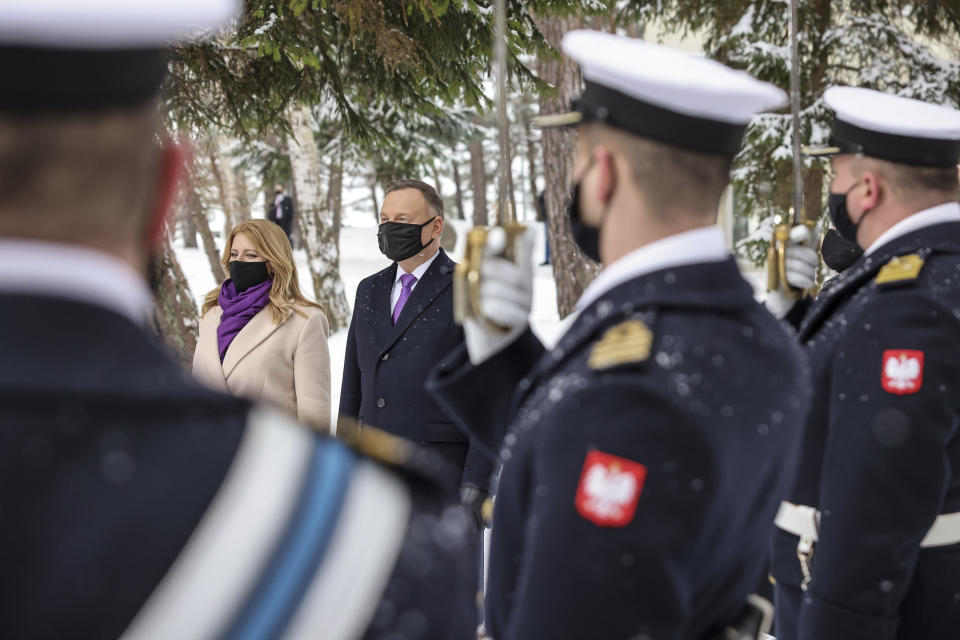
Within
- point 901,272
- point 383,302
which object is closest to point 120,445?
point 901,272

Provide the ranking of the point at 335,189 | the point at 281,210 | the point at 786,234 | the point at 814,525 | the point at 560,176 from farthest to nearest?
the point at 335,189
the point at 281,210
the point at 560,176
the point at 786,234
the point at 814,525

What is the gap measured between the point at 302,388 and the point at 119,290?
3.18m

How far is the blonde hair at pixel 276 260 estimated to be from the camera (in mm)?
4004

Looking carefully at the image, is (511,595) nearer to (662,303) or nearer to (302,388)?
(662,303)

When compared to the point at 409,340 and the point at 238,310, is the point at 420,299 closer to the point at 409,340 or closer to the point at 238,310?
the point at 409,340

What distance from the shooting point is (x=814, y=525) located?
2.55 metres

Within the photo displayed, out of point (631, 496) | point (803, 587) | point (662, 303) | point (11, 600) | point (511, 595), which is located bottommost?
point (803, 587)

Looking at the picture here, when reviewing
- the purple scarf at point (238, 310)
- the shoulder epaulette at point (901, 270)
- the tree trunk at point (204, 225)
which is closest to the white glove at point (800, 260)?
the shoulder epaulette at point (901, 270)

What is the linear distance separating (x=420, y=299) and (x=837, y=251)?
1.61m

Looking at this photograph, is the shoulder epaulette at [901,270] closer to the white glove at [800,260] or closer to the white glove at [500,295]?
the white glove at [800,260]

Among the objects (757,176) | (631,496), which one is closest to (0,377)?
(631,496)

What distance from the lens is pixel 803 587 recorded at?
2.62 m

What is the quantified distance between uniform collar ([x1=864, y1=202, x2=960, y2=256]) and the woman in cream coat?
7.18 ft

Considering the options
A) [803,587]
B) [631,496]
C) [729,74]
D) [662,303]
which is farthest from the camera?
[803,587]
